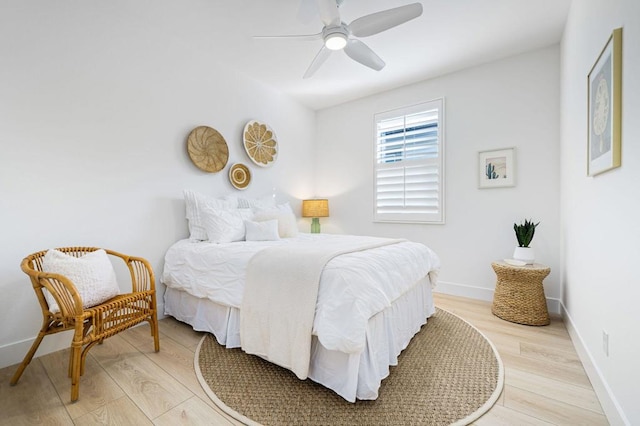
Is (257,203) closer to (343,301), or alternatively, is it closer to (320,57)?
(320,57)

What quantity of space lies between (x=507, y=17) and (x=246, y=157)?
2949mm

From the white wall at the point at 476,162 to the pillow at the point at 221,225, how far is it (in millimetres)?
2003

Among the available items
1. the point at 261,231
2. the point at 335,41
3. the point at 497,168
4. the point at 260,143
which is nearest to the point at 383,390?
the point at 261,231

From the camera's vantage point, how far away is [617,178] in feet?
4.35

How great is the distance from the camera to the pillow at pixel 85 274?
5.59 ft

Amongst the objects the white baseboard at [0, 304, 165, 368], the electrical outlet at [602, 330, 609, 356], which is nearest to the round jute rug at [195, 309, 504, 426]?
the electrical outlet at [602, 330, 609, 356]

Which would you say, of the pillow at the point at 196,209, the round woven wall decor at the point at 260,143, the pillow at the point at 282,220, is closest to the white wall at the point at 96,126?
the pillow at the point at 196,209

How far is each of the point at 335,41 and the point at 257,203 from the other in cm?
192

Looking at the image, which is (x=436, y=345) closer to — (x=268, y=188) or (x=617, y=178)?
(x=617, y=178)

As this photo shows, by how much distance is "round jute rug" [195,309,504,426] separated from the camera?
4.58ft

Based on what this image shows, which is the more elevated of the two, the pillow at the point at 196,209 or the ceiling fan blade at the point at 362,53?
the ceiling fan blade at the point at 362,53

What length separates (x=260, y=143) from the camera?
3.67 meters

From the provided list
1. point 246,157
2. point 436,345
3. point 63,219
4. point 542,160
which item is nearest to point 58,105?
point 63,219

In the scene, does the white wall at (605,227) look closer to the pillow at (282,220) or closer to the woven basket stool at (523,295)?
the woven basket stool at (523,295)
